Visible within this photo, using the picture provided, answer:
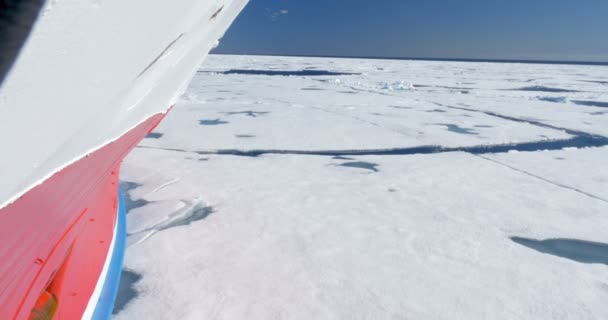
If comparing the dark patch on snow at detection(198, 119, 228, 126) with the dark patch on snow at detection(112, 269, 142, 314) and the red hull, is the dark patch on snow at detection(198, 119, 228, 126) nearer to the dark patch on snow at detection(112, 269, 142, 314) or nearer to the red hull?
the dark patch on snow at detection(112, 269, 142, 314)

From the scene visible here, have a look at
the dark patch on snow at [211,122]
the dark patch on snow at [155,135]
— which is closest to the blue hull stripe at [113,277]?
the dark patch on snow at [155,135]

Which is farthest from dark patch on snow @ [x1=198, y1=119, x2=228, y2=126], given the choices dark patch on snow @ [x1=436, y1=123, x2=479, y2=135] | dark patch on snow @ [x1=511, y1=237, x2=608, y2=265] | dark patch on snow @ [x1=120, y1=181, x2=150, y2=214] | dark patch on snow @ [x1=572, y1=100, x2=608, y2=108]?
dark patch on snow @ [x1=572, y1=100, x2=608, y2=108]

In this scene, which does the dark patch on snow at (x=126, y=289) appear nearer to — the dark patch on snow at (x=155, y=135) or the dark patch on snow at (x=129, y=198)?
the dark patch on snow at (x=129, y=198)

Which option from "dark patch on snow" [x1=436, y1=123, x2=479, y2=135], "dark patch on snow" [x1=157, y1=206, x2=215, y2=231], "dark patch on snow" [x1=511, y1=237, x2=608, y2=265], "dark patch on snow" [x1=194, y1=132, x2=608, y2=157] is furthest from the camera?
"dark patch on snow" [x1=436, y1=123, x2=479, y2=135]

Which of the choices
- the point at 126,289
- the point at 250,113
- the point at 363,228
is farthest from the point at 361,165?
the point at 250,113

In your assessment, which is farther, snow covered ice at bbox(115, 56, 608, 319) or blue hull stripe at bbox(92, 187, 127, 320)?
snow covered ice at bbox(115, 56, 608, 319)

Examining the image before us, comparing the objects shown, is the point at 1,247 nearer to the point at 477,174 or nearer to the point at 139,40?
the point at 139,40

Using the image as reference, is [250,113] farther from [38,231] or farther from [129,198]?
[38,231]

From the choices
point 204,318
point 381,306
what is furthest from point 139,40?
point 381,306
